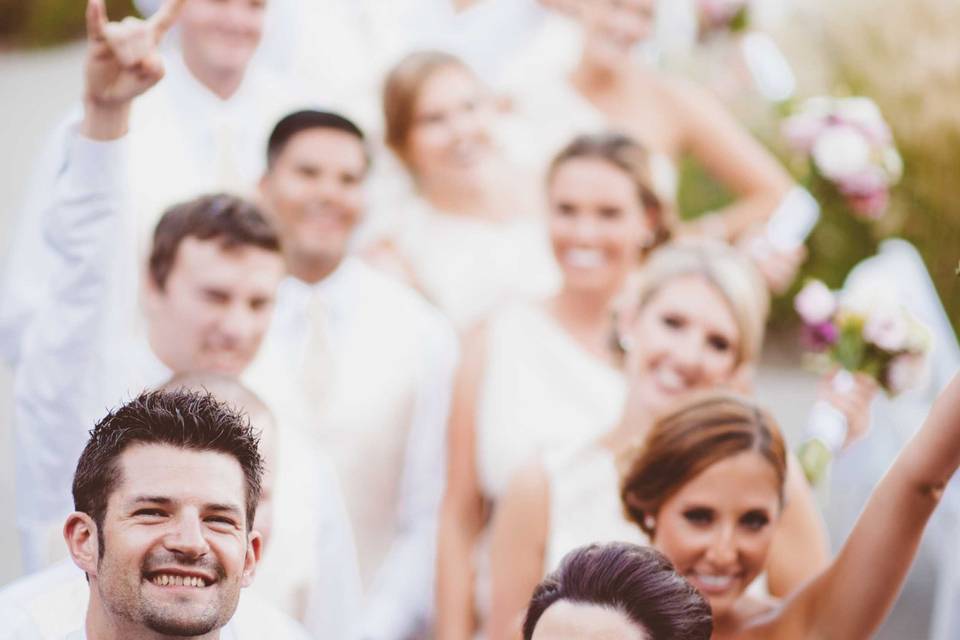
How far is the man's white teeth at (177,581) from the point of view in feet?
7.51

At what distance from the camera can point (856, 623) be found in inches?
117

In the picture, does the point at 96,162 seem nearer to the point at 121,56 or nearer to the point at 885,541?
the point at 121,56

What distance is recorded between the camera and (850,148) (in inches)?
183

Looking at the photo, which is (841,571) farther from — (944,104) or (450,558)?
(944,104)

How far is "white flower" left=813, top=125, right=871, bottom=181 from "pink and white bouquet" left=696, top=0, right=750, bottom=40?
999 millimetres

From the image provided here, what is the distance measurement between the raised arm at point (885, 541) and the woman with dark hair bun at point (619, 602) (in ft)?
1.88

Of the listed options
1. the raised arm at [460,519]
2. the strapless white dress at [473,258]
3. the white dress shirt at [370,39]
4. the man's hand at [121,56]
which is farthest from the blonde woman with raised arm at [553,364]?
the man's hand at [121,56]

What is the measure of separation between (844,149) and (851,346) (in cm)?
76

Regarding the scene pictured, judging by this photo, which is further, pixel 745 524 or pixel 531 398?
pixel 531 398

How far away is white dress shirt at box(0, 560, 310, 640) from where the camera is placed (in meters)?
2.59

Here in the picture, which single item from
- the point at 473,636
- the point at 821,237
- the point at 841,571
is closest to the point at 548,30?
the point at 821,237

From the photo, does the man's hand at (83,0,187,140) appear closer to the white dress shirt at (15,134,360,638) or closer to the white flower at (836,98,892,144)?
the white dress shirt at (15,134,360,638)

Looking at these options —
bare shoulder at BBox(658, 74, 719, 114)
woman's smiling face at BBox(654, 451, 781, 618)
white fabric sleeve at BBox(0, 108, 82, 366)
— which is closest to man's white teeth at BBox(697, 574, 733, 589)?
woman's smiling face at BBox(654, 451, 781, 618)

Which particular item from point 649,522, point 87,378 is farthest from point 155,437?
point 649,522
